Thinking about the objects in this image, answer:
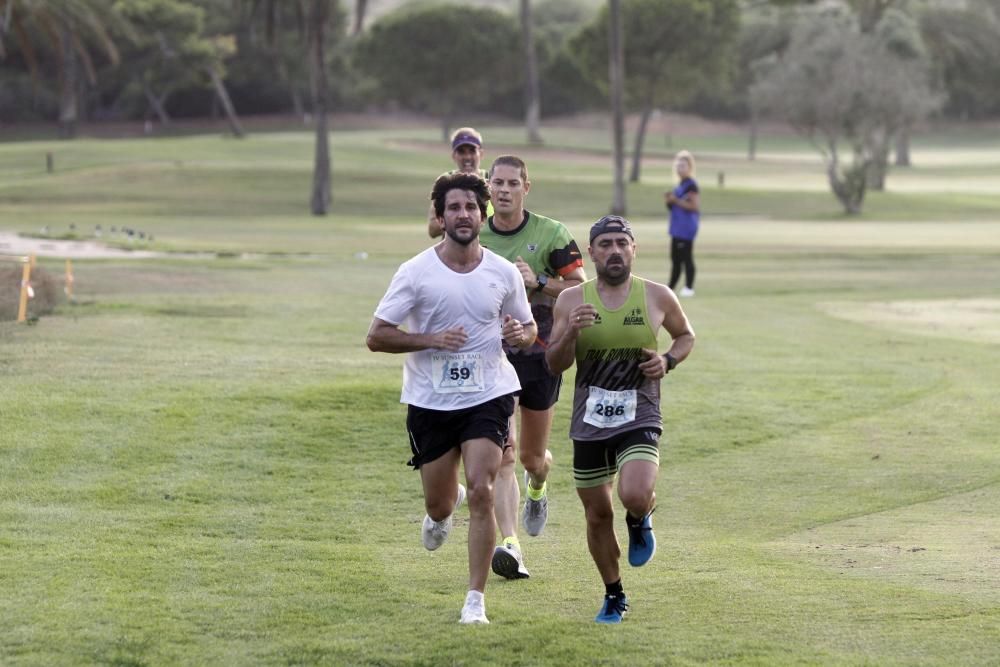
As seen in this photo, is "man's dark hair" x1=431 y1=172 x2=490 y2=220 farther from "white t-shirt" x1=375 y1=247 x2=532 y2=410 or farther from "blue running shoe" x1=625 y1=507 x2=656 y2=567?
"blue running shoe" x1=625 y1=507 x2=656 y2=567

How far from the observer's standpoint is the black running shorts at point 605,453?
782 cm

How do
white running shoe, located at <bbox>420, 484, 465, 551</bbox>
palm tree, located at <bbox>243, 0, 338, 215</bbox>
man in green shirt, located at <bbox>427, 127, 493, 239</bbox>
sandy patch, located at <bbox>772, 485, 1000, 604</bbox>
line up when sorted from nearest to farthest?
1. white running shoe, located at <bbox>420, 484, 465, 551</bbox>
2. sandy patch, located at <bbox>772, 485, 1000, 604</bbox>
3. man in green shirt, located at <bbox>427, 127, 493, 239</bbox>
4. palm tree, located at <bbox>243, 0, 338, 215</bbox>

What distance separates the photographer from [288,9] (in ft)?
279

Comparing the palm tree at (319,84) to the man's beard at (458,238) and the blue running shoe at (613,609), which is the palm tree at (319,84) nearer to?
the man's beard at (458,238)

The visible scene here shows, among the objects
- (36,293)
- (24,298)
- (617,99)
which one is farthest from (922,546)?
(617,99)

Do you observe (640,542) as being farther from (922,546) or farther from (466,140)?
(466,140)

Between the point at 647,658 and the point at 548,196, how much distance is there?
5719cm

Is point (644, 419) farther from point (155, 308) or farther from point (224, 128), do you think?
point (224, 128)

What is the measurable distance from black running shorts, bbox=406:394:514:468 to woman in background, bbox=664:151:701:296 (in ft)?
49.5

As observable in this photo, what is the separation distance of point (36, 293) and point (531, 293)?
11.4 meters

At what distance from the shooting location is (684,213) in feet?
78.6

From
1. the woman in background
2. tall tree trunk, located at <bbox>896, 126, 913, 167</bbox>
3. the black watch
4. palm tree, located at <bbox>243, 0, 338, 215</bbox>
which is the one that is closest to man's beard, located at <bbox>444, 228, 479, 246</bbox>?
the black watch

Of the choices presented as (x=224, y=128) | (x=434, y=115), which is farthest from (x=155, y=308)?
(x=434, y=115)

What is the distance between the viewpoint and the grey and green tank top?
7859mm
